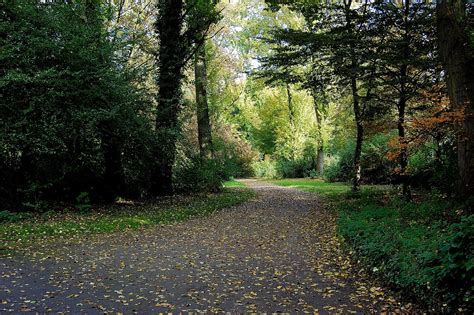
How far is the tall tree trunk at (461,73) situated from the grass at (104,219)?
25.1ft

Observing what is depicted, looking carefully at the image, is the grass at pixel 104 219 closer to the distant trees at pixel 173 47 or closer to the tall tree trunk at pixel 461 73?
the distant trees at pixel 173 47

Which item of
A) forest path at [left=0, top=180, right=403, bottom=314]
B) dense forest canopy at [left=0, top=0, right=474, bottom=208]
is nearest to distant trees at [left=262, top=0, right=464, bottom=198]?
dense forest canopy at [left=0, top=0, right=474, bottom=208]

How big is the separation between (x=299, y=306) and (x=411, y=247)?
184 cm

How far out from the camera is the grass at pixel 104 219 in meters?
9.32

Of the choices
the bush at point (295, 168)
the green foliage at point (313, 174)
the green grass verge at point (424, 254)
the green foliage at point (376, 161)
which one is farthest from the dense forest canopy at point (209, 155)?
the bush at point (295, 168)

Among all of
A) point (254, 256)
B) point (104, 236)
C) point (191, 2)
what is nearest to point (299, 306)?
point (254, 256)

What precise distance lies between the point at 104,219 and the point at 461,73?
957cm

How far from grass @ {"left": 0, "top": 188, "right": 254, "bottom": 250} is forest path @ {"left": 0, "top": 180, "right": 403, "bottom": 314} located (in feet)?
2.41

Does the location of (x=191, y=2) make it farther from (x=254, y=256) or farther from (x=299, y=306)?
(x=299, y=306)

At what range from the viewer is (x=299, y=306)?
5109 millimetres

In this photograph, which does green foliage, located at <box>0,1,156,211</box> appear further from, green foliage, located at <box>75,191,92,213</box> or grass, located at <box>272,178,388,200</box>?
grass, located at <box>272,178,388,200</box>

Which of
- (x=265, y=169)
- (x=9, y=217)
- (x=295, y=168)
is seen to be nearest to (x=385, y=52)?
(x=9, y=217)

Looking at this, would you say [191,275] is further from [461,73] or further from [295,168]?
[295,168]

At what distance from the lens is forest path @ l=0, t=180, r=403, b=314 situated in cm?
516
